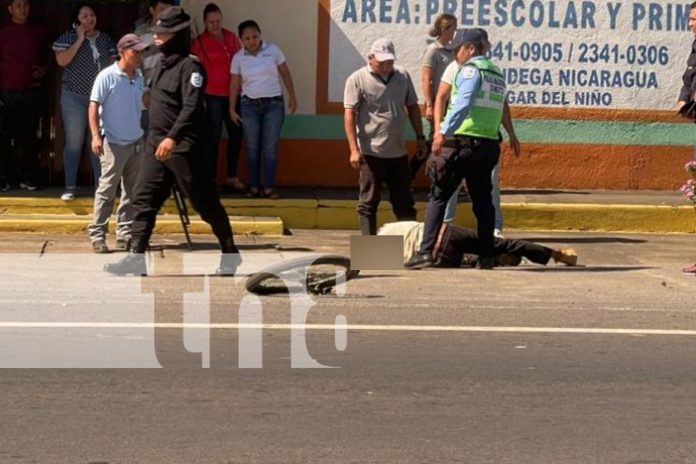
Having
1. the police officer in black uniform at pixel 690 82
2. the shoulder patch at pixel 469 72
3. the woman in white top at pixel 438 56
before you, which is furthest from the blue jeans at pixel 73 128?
the police officer in black uniform at pixel 690 82

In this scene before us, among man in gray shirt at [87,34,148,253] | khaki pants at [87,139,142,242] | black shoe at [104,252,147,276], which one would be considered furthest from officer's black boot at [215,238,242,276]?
khaki pants at [87,139,142,242]

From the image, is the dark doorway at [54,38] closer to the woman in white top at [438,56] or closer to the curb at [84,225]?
the curb at [84,225]

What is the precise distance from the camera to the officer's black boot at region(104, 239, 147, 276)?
36.3 feet

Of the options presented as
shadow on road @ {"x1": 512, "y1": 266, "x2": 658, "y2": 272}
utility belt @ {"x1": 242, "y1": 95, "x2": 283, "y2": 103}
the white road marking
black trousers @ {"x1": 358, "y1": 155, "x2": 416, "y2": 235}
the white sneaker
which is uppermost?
utility belt @ {"x1": 242, "y1": 95, "x2": 283, "y2": 103}

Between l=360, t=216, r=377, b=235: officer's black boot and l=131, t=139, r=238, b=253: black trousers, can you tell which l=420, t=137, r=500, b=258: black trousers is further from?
l=131, t=139, r=238, b=253: black trousers

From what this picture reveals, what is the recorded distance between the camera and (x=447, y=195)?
11859 millimetres

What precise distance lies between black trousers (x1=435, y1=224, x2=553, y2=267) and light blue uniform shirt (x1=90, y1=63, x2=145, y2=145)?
2665mm

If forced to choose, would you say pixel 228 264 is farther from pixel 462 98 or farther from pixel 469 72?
pixel 469 72

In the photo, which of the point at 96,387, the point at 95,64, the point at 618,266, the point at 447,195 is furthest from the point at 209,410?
the point at 95,64

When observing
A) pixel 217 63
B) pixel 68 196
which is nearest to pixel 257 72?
pixel 217 63

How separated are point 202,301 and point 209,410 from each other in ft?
10.0

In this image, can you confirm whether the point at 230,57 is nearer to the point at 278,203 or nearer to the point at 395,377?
the point at 278,203

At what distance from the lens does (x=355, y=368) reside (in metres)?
8.05

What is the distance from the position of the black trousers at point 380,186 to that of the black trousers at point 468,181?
786 millimetres
